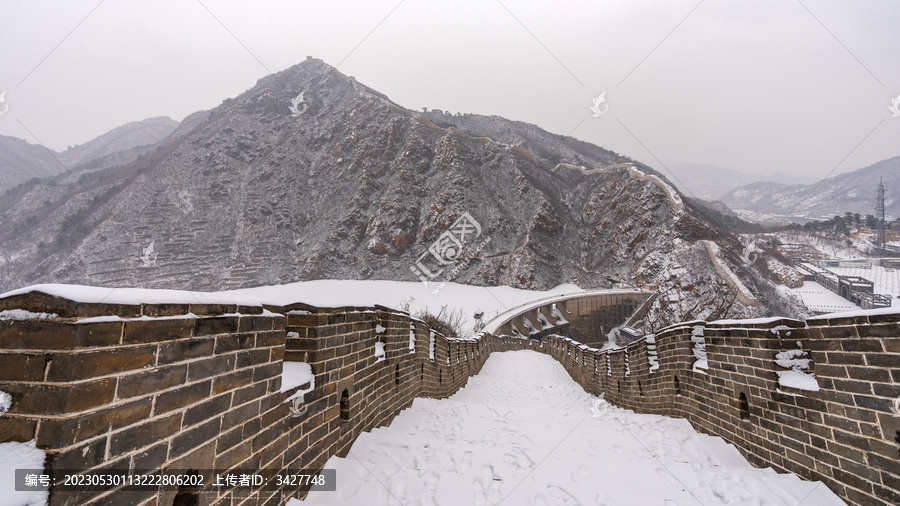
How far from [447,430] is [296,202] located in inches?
1658

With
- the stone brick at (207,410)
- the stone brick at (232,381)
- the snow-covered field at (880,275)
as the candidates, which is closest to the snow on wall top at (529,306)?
the stone brick at (232,381)

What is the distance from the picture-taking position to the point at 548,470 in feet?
10.1

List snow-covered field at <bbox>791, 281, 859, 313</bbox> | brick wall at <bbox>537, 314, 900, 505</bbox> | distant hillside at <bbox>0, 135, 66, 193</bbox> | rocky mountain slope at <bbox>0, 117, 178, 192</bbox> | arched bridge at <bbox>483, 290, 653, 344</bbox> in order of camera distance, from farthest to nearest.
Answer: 1. rocky mountain slope at <bbox>0, 117, 178, 192</bbox>
2. distant hillside at <bbox>0, 135, 66, 193</bbox>
3. arched bridge at <bbox>483, 290, 653, 344</bbox>
4. snow-covered field at <bbox>791, 281, 859, 313</bbox>
5. brick wall at <bbox>537, 314, 900, 505</bbox>

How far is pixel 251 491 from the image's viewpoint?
6.35 feet

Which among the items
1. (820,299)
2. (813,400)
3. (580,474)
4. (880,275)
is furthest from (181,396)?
(880,275)

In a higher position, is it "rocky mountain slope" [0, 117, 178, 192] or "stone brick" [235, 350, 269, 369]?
"rocky mountain slope" [0, 117, 178, 192]

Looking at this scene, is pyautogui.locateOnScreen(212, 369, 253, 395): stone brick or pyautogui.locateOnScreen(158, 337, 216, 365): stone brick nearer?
pyautogui.locateOnScreen(158, 337, 216, 365): stone brick

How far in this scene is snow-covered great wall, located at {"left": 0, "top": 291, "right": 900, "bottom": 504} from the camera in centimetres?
106

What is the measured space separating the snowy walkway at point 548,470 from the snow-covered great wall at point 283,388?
257 millimetres

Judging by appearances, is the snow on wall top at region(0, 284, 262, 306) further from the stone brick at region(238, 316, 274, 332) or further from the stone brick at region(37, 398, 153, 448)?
the stone brick at region(37, 398, 153, 448)

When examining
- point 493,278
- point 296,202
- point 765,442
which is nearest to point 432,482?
point 765,442

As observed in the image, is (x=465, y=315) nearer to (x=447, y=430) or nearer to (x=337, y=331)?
(x=447, y=430)

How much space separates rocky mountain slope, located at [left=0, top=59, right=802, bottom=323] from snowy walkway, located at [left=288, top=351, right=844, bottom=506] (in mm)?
30120

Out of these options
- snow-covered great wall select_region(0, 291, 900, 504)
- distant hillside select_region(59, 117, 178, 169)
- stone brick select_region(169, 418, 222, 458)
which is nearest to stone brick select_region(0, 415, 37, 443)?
snow-covered great wall select_region(0, 291, 900, 504)
